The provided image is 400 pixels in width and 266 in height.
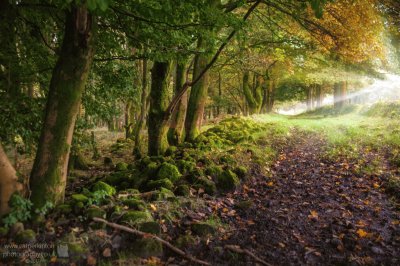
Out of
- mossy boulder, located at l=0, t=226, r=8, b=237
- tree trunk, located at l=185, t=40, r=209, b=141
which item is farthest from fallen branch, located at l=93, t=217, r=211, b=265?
tree trunk, located at l=185, t=40, r=209, b=141

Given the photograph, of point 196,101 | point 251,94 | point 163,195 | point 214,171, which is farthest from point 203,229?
point 251,94

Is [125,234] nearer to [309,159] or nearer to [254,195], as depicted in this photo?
[254,195]

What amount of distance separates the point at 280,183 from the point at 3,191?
5.70 metres

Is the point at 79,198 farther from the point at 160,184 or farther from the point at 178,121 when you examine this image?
the point at 178,121

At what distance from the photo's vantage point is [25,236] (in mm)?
3713

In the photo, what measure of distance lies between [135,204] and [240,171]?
10.3ft

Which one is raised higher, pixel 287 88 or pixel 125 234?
pixel 287 88

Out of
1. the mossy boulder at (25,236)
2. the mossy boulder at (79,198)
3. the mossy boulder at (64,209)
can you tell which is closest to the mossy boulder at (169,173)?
the mossy boulder at (79,198)

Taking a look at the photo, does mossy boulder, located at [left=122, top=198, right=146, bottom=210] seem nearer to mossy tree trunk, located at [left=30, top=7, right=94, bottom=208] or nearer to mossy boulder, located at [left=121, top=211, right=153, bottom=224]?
mossy boulder, located at [left=121, top=211, right=153, bottom=224]

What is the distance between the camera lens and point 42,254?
356 centimetres

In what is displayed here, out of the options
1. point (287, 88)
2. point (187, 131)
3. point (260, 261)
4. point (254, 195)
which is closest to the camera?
point (260, 261)

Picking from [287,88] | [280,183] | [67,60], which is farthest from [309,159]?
[287,88]

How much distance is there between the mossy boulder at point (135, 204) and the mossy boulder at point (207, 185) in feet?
5.34

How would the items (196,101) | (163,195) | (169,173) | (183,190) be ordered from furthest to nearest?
1. (196,101)
2. (169,173)
3. (183,190)
4. (163,195)
